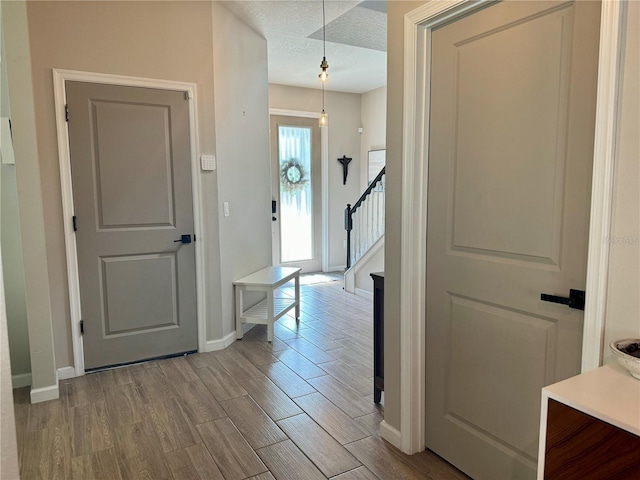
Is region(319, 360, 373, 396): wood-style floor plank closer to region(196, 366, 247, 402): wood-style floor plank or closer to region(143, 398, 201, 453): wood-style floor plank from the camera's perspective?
region(196, 366, 247, 402): wood-style floor plank

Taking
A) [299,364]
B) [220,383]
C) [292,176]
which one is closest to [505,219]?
[299,364]

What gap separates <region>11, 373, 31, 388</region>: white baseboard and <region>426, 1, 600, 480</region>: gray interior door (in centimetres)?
282

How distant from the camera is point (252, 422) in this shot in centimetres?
256

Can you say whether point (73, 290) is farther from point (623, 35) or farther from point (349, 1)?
point (623, 35)

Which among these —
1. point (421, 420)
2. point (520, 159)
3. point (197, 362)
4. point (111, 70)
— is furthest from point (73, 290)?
point (520, 159)

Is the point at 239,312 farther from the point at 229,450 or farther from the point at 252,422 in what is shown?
the point at 229,450

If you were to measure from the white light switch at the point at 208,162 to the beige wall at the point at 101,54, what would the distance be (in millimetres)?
63

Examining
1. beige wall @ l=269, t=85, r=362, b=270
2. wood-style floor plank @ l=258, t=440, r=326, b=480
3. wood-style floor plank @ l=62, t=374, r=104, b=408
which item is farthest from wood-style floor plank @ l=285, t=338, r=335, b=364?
beige wall @ l=269, t=85, r=362, b=270

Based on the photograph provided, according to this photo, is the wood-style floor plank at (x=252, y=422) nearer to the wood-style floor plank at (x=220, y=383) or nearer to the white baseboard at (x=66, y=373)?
the wood-style floor plank at (x=220, y=383)

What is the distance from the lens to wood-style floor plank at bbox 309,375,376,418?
2.69 metres

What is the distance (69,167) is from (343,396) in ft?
8.26

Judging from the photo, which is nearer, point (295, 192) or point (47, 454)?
point (47, 454)

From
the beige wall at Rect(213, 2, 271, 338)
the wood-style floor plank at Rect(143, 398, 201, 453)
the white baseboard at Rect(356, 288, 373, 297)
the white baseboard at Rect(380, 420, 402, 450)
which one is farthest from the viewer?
the white baseboard at Rect(356, 288, 373, 297)

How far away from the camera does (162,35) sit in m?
3.29
